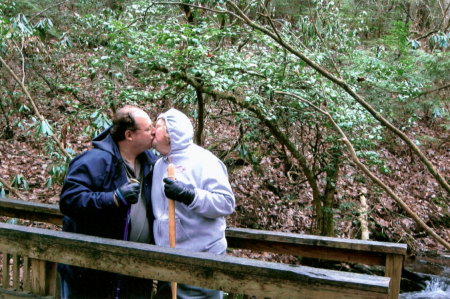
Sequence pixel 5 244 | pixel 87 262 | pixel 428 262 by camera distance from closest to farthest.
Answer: pixel 87 262
pixel 5 244
pixel 428 262

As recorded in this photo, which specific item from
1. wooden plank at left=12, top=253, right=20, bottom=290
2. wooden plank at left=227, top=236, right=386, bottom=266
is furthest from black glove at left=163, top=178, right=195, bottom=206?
wooden plank at left=12, top=253, right=20, bottom=290

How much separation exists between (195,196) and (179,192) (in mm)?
101

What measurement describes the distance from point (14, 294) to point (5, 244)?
1.07 feet

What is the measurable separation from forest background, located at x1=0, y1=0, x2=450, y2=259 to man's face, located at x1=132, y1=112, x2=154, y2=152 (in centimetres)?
182

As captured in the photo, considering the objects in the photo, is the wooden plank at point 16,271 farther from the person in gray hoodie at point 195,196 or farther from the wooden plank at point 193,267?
the person in gray hoodie at point 195,196

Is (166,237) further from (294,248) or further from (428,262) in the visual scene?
(428,262)

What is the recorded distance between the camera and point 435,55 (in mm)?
10398

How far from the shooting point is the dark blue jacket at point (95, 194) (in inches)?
103

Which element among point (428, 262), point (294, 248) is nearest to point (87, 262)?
point (294, 248)

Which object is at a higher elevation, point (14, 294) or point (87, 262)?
point (87, 262)

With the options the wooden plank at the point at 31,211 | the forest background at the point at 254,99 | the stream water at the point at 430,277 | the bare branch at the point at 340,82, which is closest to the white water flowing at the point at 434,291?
the stream water at the point at 430,277

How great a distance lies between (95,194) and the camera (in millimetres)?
2613

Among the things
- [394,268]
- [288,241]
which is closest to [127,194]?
[288,241]

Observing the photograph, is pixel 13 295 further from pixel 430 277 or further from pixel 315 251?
pixel 430 277
